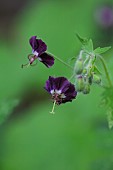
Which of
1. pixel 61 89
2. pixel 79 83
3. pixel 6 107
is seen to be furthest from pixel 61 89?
pixel 6 107

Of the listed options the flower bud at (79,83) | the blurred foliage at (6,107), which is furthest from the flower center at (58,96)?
the blurred foliage at (6,107)

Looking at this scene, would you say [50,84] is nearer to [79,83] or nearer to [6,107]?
[79,83]

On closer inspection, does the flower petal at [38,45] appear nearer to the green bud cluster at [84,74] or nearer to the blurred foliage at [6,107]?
the green bud cluster at [84,74]

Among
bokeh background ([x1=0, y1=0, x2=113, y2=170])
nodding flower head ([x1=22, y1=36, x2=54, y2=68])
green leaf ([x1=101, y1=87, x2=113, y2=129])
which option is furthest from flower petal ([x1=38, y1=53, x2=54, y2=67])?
bokeh background ([x1=0, y1=0, x2=113, y2=170])

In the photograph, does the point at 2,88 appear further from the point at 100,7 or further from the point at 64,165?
the point at 100,7

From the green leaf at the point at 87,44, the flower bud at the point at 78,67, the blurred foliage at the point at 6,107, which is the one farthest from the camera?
the blurred foliage at the point at 6,107

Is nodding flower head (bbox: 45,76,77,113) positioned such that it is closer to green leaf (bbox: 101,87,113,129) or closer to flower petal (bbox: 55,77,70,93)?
flower petal (bbox: 55,77,70,93)

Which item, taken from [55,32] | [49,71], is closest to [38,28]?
[55,32]
